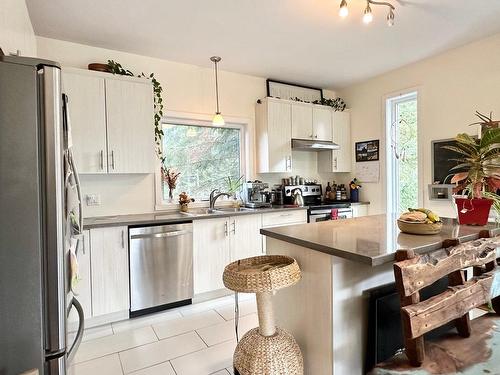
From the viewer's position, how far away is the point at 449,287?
1.29m

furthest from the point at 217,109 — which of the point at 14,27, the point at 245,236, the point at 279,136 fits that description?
the point at 14,27

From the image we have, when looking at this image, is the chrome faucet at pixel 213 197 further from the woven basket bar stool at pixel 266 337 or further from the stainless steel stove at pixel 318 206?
the woven basket bar stool at pixel 266 337

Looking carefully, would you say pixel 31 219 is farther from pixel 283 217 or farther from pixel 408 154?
pixel 408 154

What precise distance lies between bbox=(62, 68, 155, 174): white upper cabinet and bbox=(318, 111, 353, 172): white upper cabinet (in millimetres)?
2685

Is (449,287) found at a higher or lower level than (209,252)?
higher

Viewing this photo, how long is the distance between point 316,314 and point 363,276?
33 centimetres

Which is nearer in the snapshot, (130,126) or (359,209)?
(130,126)

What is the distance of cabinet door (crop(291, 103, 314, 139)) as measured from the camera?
4168 mm

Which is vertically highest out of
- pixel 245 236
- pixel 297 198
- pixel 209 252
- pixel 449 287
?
pixel 297 198

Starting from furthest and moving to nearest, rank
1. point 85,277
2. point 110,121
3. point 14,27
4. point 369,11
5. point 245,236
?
1. point 245,236
2. point 110,121
3. point 85,277
4. point 369,11
5. point 14,27

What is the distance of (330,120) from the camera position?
14.8 feet

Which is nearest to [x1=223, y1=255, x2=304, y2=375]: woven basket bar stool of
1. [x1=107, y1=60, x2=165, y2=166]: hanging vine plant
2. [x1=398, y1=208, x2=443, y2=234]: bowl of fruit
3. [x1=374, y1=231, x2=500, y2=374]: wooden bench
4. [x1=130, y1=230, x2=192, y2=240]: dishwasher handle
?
[x1=374, y1=231, x2=500, y2=374]: wooden bench

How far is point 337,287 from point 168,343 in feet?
5.30

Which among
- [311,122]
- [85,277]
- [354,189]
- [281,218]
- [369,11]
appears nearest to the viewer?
[369,11]
